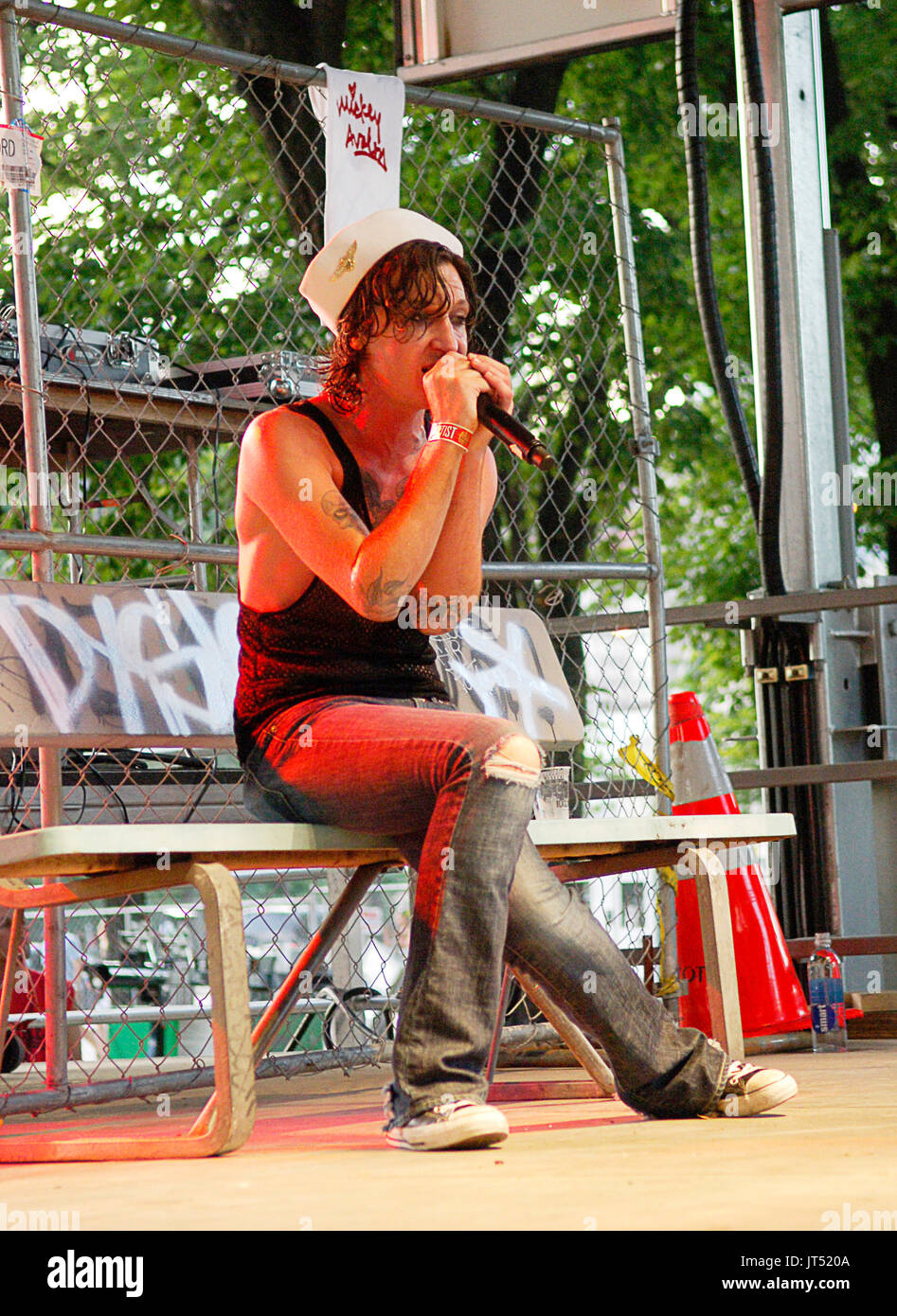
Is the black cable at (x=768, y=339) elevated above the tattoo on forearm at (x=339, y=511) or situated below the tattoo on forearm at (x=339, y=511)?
above

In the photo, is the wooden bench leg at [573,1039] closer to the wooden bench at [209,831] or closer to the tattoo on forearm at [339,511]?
the wooden bench at [209,831]

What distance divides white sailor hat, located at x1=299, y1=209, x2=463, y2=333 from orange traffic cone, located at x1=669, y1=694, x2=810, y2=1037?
219 centimetres

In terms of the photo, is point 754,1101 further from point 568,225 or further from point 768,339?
point 568,225

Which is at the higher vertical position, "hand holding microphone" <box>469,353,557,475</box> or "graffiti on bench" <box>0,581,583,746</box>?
"hand holding microphone" <box>469,353,557,475</box>

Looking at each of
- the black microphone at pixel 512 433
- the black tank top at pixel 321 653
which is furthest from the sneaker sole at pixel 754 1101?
the black microphone at pixel 512 433

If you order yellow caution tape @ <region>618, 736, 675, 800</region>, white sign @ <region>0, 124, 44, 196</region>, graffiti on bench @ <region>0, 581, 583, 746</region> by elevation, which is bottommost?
yellow caution tape @ <region>618, 736, 675, 800</region>

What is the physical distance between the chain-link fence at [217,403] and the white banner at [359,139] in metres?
0.10

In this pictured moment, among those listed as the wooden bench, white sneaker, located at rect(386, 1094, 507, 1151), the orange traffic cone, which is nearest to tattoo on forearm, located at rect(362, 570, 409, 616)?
the wooden bench

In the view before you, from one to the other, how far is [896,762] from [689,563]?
11885mm

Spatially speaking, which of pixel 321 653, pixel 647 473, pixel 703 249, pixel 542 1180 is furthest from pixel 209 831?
pixel 703 249

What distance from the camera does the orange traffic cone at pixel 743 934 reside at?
493 cm

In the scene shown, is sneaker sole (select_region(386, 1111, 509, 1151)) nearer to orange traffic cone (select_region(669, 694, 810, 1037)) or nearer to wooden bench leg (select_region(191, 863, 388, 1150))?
wooden bench leg (select_region(191, 863, 388, 1150))

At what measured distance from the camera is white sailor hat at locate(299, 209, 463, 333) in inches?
127

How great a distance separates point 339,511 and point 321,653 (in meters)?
0.26
